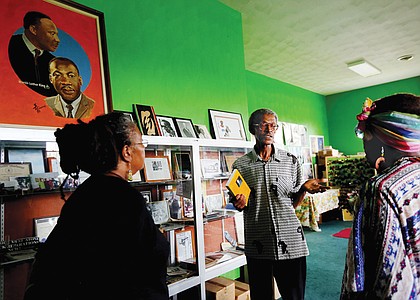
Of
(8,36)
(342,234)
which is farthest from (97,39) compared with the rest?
(342,234)

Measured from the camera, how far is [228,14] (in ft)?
10.1

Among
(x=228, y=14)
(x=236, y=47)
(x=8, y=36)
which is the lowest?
(x=8, y=36)

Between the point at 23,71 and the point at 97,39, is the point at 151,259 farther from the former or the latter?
the point at 97,39

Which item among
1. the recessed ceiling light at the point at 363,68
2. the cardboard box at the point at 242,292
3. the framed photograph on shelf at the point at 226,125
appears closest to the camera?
the cardboard box at the point at 242,292

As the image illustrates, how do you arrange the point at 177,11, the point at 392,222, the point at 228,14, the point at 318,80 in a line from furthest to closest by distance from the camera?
the point at 318,80
the point at 228,14
the point at 177,11
the point at 392,222

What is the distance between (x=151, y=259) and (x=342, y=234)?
4.99m

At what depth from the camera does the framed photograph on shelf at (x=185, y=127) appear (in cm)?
244

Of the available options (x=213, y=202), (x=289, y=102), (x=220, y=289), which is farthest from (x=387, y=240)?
(x=289, y=102)

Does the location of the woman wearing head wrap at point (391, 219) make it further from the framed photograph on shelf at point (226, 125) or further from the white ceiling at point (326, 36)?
the white ceiling at point (326, 36)

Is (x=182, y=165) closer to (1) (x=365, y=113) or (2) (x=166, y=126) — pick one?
(2) (x=166, y=126)

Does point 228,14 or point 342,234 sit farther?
point 342,234

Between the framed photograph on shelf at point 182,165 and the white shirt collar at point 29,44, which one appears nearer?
the white shirt collar at point 29,44

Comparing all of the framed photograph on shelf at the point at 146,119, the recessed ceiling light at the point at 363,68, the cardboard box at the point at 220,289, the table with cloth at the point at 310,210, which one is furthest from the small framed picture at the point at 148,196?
the recessed ceiling light at the point at 363,68

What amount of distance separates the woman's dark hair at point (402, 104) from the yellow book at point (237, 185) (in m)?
0.88
